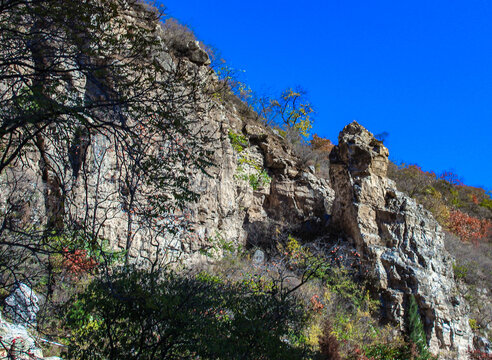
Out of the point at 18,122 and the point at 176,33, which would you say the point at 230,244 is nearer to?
the point at 176,33

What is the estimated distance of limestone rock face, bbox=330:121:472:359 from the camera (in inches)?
491

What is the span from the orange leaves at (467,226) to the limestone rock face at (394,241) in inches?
504

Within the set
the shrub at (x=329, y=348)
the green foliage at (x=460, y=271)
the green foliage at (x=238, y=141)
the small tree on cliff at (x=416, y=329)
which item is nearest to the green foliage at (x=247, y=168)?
the green foliage at (x=238, y=141)

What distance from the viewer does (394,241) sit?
1362 cm

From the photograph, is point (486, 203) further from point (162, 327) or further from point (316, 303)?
point (162, 327)

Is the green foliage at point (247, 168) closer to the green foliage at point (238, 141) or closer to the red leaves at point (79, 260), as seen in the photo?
the green foliage at point (238, 141)

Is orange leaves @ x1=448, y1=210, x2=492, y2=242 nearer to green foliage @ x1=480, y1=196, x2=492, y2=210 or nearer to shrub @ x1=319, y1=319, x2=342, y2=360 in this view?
green foliage @ x1=480, y1=196, x2=492, y2=210

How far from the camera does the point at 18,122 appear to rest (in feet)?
11.8

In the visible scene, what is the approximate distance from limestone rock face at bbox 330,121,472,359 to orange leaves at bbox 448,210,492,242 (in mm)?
12804

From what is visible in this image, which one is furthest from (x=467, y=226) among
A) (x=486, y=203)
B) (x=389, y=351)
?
(x=389, y=351)

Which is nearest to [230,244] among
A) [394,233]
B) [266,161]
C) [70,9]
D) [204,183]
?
[204,183]

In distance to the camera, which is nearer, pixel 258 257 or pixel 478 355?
pixel 478 355

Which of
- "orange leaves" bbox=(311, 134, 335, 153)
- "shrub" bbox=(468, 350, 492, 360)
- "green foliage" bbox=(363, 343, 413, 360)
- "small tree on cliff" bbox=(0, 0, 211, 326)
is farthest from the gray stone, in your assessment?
"orange leaves" bbox=(311, 134, 335, 153)

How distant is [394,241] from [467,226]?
1647 cm
